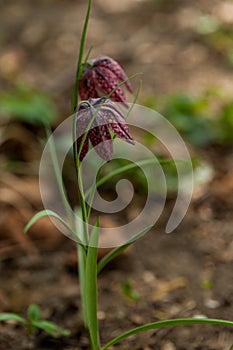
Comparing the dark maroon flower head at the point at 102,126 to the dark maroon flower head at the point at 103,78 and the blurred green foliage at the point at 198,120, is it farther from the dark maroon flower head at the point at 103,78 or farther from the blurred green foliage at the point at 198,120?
the blurred green foliage at the point at 198,120

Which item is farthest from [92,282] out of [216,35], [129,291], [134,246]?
[216,35]

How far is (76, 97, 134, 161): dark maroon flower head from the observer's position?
117cm

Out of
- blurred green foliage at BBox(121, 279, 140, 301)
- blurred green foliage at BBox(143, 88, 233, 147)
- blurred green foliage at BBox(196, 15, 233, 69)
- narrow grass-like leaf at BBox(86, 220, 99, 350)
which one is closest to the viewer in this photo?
narrow grass-like leaf at BBox(86, 220, 99, 350)

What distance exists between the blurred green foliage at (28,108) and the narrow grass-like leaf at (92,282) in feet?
3.90

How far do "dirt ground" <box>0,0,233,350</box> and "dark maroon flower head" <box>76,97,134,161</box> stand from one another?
0.59m

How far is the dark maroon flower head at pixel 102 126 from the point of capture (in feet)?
3.84

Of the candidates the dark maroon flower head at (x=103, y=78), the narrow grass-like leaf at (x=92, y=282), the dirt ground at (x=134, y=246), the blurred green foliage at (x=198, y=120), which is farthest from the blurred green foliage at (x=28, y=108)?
the narrow grass-like leaf at (x=92, y=282)

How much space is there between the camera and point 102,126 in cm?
118

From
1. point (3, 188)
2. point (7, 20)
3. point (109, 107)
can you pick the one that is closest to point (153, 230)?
point (3, 188)

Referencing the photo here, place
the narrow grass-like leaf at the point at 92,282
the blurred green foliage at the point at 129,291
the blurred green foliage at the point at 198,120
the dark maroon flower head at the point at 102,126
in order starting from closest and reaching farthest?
1. the dark maroon flower head at the point at 102,126
2. the narrow grass-like leaf at the point at 92,282
3. the blurred green foliage at the point at 129,291
4. the blurred green foliage at the point at 198,120

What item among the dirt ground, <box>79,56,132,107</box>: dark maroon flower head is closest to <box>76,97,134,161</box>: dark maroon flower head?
<box>79,56,132,107</box>: dark maroon flower head

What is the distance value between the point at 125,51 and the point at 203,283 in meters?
1.61

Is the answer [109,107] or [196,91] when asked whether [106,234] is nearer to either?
[109,107]

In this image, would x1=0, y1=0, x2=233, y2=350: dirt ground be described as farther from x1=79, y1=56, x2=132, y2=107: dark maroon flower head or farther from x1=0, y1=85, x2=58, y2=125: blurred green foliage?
x1=79, y1=56, x2=132, y2=107: dark maroon flower head
